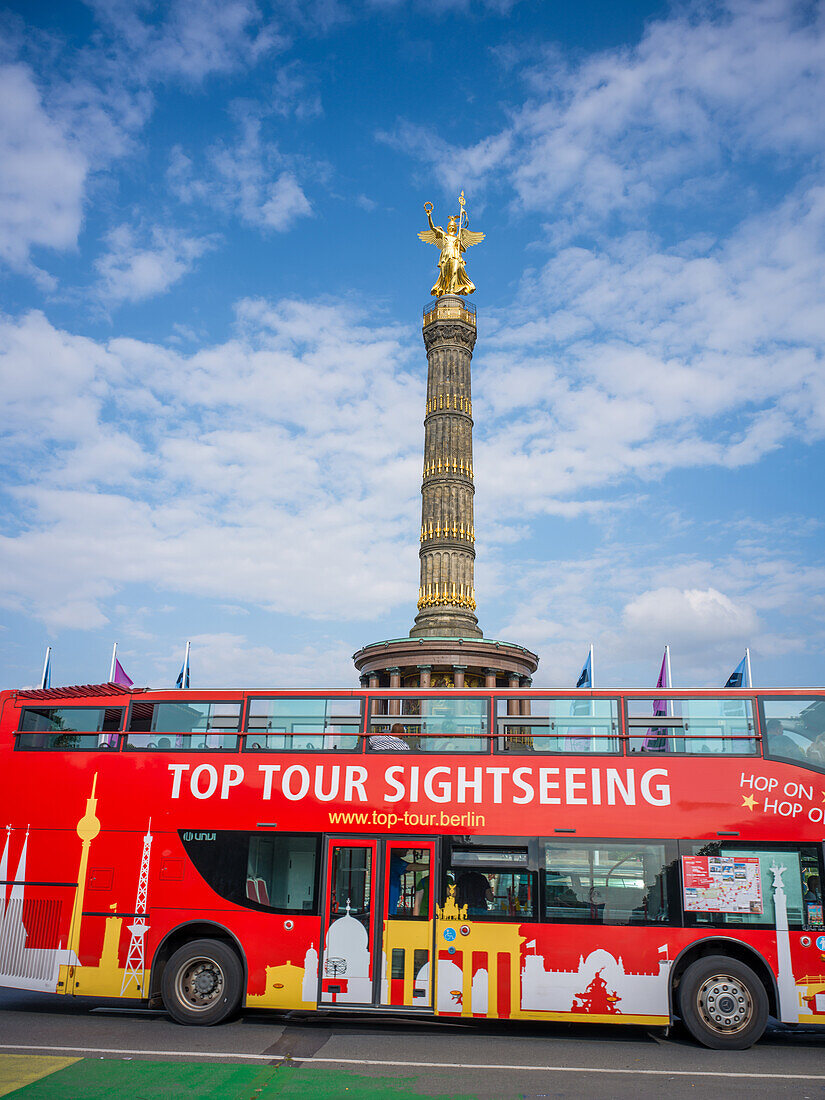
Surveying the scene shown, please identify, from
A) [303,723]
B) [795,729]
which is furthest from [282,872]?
[795,729]

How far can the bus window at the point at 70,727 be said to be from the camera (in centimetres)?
1095

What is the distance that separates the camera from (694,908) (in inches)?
370

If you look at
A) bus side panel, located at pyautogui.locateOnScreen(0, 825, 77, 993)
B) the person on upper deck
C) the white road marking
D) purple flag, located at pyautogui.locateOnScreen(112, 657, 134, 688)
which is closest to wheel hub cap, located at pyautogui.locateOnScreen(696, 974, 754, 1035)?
the white road marking

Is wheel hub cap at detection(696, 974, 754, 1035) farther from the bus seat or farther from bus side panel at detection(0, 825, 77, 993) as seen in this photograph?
bus side panel at detection(0, 825, 77, 993)

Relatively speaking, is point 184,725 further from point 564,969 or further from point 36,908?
point 564,969

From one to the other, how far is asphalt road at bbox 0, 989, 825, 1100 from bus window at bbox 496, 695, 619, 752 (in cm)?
324

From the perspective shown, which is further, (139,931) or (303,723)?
(303,723)

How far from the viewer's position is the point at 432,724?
404 inches

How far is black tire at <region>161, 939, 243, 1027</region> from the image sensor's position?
9.91m

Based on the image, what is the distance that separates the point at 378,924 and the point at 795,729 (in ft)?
17.8

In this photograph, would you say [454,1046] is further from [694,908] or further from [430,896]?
[694,908]

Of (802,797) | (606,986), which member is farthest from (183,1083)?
(802,797)

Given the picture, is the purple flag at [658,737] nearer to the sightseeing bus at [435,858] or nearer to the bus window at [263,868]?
the sightseeing bus at [435,858]

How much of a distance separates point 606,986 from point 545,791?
2.19 metres
